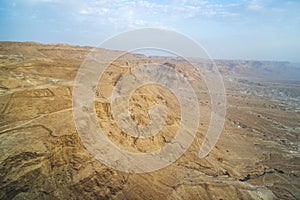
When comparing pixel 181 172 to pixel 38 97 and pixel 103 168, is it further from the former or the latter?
pixel 38 97

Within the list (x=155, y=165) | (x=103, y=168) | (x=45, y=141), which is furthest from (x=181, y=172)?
(x=45, y=141)

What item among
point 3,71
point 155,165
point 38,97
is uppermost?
point 3,71

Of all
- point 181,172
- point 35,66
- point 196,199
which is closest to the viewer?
point 196,199

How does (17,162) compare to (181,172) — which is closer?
(17,162)

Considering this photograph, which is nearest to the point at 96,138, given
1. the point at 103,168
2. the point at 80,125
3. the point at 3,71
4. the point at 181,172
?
the point at 80,125

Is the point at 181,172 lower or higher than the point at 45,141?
lower

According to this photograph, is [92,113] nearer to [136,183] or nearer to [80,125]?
[80,125]

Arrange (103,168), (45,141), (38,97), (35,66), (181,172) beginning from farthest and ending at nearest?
(35,66) < (181,172) < (38,97) < (103,168) < (45,141)

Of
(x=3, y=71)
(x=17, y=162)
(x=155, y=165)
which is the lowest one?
(x=155, y=165)

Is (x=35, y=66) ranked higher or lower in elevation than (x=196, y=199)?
higher

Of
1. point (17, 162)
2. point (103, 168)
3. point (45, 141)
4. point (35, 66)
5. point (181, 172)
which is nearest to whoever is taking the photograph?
point (17, 162)
